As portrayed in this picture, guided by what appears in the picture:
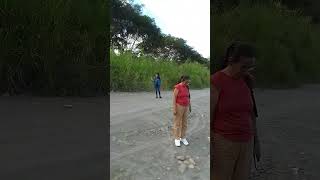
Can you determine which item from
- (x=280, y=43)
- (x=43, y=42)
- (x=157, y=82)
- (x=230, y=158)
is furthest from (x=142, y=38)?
(x=280, y=43)

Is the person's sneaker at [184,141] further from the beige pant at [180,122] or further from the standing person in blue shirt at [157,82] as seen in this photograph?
the standing person in blue shirt at [157,82]

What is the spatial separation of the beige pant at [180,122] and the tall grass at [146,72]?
0.14 meters

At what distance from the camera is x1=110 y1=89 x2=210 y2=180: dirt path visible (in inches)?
109

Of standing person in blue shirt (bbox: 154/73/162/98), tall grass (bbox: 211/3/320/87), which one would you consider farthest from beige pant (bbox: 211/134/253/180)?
tall grass (bbox: 211/3/320/87)

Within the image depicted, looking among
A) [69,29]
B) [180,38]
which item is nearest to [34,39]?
[69,29]

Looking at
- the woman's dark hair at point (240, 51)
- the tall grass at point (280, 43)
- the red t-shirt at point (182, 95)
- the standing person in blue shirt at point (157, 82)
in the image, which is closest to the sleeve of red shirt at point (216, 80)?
the woman's dark hair at point (240, 51)

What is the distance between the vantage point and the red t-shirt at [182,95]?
2760mm

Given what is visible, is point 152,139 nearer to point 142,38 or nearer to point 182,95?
point 182,95

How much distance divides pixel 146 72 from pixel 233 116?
0.68m

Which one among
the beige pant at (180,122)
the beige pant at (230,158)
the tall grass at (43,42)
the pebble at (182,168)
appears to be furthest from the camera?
the tall grass at (43,42)

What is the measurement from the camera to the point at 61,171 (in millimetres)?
5090

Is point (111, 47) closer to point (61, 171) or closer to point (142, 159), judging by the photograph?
point (142, 159)

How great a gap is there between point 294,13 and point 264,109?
487 cm

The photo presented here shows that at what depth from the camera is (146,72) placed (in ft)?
10.0
